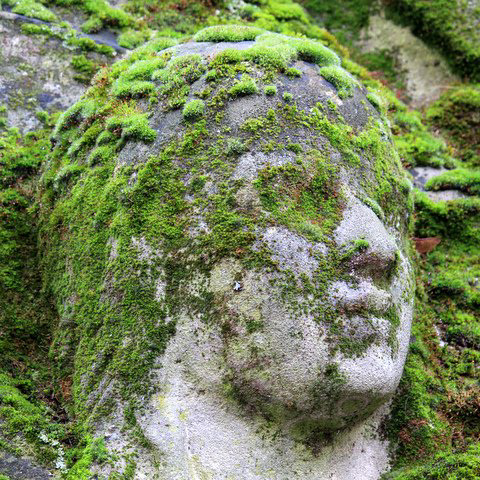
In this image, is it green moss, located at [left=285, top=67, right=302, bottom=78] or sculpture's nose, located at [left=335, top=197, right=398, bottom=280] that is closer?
sculpture's nose, located at [left=335, top=197, right=398, bottom=280]

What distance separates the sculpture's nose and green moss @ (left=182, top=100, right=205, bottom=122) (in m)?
3.42

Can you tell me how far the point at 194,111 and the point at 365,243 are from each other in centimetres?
422

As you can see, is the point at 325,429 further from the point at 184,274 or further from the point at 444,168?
the point at 444,168

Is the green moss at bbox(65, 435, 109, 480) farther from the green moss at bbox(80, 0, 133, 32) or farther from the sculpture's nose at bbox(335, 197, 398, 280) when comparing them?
the green moss at bbox(80, 0, 133, 32)

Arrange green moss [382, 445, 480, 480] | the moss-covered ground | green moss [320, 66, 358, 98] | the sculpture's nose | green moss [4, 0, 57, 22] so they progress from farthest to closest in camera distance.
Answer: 1. green moss [4, 0, 57, 22]
2. green moss [320, 66, 358, 98]
3. the sculpture's nose
4. the moss-covered ground
5. green moss [382, 445, 480, 480]

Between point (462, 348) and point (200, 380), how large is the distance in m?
6.35

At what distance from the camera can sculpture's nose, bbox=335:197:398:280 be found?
9695 mm

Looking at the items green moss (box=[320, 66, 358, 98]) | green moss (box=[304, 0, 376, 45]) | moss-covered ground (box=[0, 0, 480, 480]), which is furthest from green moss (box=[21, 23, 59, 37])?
green moss (box=[304, 0, 376, 45])

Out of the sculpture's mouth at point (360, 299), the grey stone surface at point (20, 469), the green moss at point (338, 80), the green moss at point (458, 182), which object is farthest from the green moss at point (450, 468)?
the green moss at point (458, 182)

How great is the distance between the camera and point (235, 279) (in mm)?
9273

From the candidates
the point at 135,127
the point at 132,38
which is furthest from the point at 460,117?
the point at 135,127

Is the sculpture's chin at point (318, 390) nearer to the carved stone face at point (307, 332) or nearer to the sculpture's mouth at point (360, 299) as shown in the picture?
the carved stone face at point (307, 332)

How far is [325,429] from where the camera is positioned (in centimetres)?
952

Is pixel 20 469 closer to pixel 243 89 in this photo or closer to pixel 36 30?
pixel 243 89
